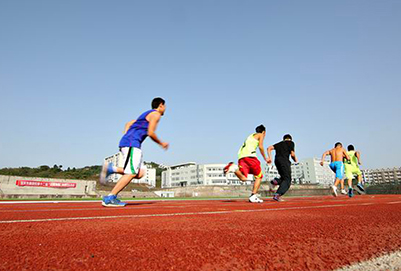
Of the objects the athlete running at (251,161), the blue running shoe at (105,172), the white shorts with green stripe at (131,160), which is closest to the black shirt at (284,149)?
the athlete running at (251,161)

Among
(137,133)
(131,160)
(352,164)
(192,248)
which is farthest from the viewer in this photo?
(352,164)

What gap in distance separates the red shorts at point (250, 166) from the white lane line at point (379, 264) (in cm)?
510

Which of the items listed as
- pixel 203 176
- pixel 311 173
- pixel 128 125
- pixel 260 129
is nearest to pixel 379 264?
pixel 128 125

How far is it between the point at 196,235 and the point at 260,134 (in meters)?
5.13

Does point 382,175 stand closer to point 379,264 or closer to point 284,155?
point 284,155

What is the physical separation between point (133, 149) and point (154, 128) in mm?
567

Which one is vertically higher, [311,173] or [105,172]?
[105,172]

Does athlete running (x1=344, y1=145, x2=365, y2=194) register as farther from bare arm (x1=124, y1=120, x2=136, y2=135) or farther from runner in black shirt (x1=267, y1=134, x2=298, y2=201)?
bare arm (x1=124, y1=120, x2=136, y2=135)

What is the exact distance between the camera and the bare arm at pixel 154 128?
4496mm

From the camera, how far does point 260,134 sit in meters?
6.49

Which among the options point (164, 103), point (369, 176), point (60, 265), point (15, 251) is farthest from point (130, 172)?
point (369, 176)

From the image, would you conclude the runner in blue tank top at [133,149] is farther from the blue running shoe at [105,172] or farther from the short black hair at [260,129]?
the short black hair at [260,129]

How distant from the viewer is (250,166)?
6.30m

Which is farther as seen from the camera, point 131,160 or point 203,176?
point 203,176
